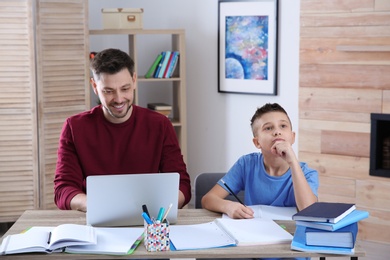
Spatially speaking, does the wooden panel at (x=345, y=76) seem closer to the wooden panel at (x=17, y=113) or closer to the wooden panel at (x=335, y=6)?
the wooden panel at (x=335, y=6)

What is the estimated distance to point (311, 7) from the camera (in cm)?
467

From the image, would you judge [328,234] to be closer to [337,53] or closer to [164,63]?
[337,53]

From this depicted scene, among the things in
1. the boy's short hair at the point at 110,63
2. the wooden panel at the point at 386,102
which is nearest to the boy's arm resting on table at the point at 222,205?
the boy's short hair at the point at 110,63

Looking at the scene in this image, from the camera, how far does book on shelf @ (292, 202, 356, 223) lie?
7.15ft

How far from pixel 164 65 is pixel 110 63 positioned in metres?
2.66

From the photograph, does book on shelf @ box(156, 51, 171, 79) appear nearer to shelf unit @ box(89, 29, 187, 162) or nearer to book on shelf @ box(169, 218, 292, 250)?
shelf unit @ box(89, 29, 187, 162)

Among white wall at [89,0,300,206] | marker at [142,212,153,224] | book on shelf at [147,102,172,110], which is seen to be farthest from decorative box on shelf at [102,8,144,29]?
marker at [142,212,153,224]

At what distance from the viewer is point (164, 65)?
17.9ft

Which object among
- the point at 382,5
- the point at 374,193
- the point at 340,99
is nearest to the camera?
the point at 382,5

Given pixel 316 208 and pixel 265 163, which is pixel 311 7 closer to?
pixel 265 163

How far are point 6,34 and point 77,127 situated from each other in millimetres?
2075

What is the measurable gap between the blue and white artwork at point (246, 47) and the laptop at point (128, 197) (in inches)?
116

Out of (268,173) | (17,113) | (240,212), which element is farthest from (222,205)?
(17,113)

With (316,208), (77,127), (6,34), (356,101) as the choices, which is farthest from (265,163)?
(6,34)
